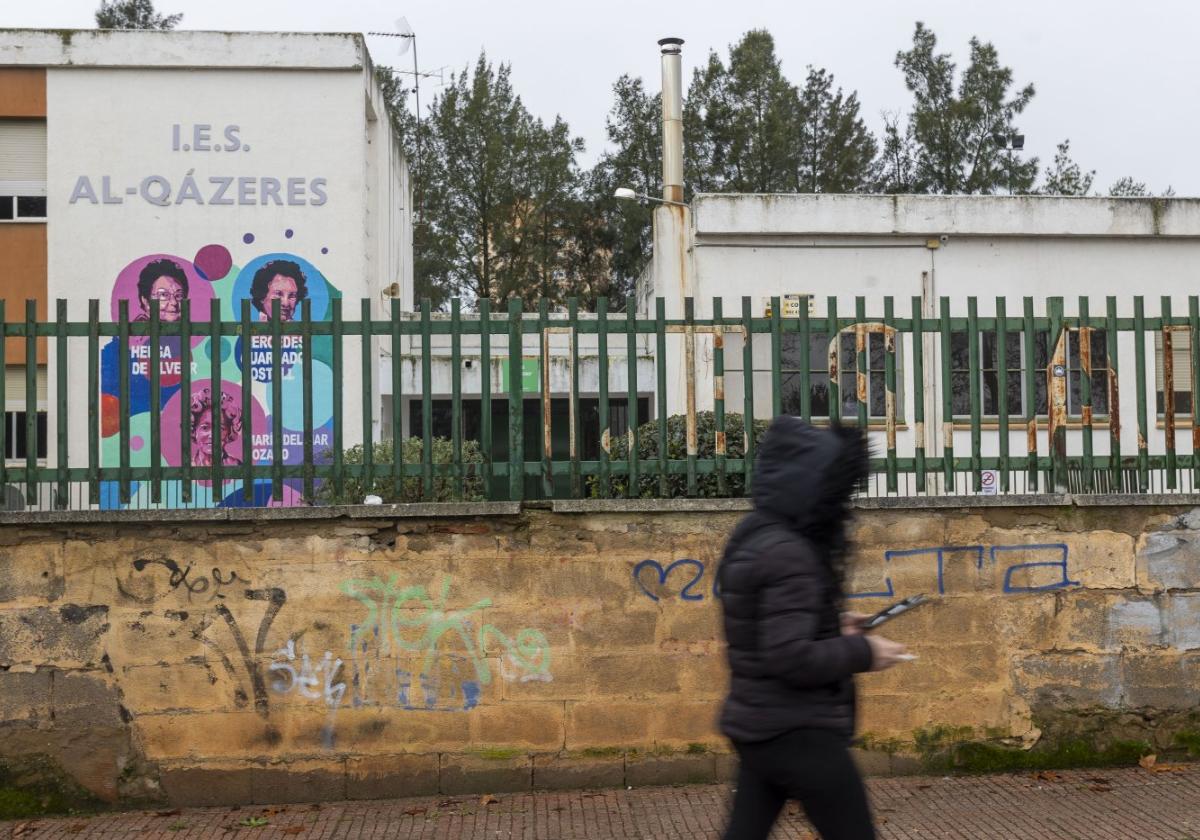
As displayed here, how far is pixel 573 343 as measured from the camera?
6.43m

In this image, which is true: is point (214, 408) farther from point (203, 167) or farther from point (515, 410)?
point (203, 167)

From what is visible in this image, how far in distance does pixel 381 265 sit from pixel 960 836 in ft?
52.1

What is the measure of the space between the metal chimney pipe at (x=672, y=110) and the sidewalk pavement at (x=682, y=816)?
18.3 meters

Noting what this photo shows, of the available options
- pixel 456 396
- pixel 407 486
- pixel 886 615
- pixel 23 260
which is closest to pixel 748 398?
pixel 456 396

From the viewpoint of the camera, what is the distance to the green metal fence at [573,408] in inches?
248

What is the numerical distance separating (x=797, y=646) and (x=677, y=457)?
363 cm

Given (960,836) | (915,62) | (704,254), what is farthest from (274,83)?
(915,62)

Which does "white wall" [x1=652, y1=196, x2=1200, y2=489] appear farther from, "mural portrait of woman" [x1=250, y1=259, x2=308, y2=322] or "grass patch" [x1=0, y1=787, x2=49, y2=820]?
"grass patch" [x1=0, y1=787, x2=49, y2=820]

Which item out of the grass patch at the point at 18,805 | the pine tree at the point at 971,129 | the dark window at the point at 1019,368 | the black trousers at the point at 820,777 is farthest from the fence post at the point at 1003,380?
the pine tree at the point at 971,129

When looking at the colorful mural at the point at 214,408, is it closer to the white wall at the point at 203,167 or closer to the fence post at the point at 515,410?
the fence post at the point at 515,410

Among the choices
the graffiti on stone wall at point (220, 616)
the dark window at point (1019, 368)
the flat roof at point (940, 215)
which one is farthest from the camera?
the flat roof at point (940, 215)

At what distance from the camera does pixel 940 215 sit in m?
19.1

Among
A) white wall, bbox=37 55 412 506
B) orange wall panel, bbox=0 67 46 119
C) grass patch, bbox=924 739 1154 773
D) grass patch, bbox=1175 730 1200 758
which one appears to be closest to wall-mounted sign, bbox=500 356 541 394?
grass patch, bbox=924 739 1154 773

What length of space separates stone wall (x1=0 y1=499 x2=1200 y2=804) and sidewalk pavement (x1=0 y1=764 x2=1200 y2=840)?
0.16m
